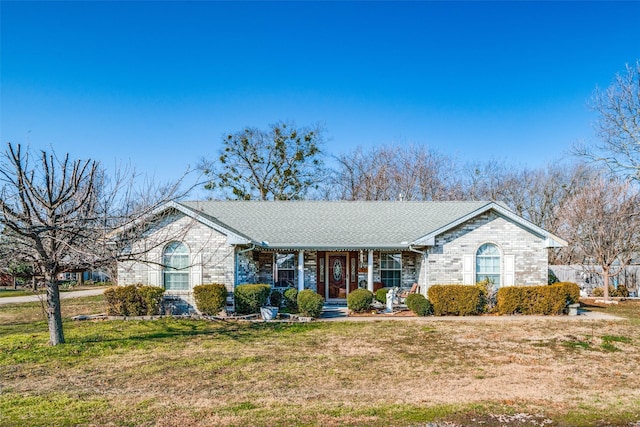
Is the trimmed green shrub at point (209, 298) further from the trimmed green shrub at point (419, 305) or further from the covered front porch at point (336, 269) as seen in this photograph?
the trimmed green shrub at point (419, 305)

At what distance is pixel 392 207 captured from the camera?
22.6 metres

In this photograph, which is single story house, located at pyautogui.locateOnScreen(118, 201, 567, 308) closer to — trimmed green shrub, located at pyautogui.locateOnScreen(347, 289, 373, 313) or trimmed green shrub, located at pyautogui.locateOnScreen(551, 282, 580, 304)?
trimmed green shrub, located at pyautogui.locateOnScreen(551, 282, 580, 304)

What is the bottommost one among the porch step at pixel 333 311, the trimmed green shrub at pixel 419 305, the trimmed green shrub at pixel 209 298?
the porch step at pixel 333 311

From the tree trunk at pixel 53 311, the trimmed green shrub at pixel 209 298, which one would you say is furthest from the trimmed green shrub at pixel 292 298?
the tree trunk at pixel 53 311

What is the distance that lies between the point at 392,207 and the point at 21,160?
16.4 meters

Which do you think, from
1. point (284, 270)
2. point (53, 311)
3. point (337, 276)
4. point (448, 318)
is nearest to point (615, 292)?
point (448, 318)

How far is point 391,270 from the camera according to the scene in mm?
19484

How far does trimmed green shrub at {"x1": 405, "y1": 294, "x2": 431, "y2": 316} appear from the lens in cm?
1619

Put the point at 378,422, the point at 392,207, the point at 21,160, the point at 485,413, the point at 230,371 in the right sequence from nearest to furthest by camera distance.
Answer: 1. the point at 378,422
2. the point at 485,413
3. the point at 230,371
4. the point at 21,160
5. the point at 392,207

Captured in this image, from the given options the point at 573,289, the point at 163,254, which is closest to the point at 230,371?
the point at 163,254

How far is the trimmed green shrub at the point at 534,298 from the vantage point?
16.3 meters

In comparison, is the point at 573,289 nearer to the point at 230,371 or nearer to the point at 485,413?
the point at 485,413

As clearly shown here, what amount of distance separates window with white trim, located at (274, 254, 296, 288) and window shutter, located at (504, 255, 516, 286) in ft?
28.1

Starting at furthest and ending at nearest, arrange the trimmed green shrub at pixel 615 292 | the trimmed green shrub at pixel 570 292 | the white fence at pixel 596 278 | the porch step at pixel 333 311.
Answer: the white fence at pixel 596 278 → the trimmed green shrub at pixel 615 292 → the trimmed green shrub at pixel 570 292 → the porch step at pixel 333 311
